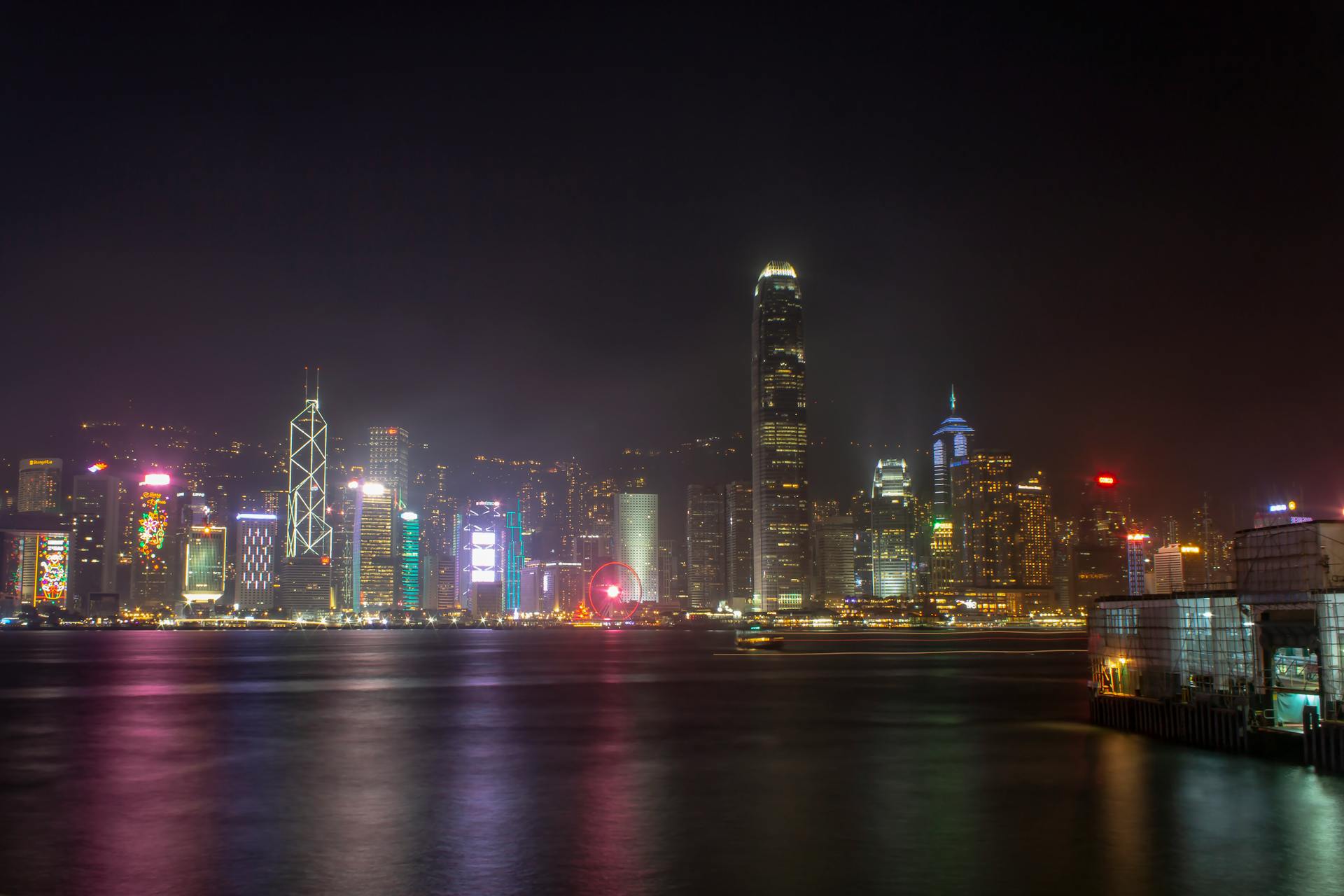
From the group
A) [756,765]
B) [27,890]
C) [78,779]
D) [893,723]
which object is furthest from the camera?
[893,723]

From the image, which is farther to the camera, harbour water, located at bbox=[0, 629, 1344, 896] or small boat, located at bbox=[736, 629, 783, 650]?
small boat, located at bbox=[736, 629, 783, 650]

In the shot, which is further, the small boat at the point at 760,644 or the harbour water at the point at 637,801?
the small boat at the point at 760,644

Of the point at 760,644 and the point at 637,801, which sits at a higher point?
the point at 637,801

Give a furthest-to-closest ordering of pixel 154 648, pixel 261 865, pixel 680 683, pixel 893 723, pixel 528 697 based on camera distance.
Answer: pixel 154 648 → pixel 680 683 → pixel 528 697 → pixel 893 723 → pixel 261 865

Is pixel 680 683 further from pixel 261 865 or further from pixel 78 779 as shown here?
pixel 261 865

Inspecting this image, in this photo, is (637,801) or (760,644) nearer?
(637,801)

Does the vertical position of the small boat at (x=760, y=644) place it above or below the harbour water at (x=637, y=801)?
below

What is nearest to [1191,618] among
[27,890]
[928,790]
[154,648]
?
[928,790]

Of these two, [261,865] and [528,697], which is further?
[528,697]
